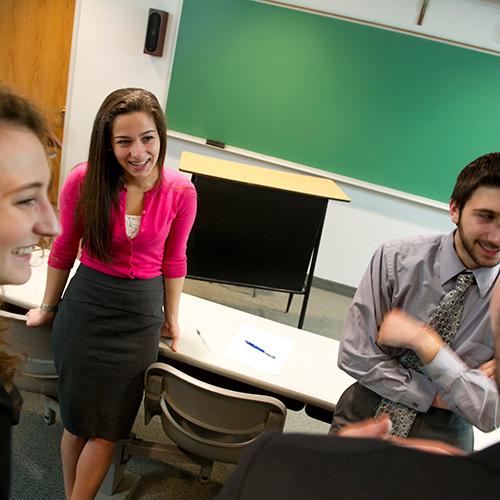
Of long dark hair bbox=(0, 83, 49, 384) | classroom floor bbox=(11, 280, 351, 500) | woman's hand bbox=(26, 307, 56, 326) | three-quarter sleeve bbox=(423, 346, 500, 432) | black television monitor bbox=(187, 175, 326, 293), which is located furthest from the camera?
black television monitor bbox=(187, 175, 326, 293)

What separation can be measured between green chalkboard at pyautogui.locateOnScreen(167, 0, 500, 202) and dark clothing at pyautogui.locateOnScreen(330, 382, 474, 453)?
10.6 feet

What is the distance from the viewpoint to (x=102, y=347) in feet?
5.79

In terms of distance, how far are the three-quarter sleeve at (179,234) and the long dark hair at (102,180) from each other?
23 cm

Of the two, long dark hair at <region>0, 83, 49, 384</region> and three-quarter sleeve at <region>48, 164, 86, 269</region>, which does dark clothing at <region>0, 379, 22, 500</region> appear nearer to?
long dark hair at <region>0, 83, 49, 384</region>

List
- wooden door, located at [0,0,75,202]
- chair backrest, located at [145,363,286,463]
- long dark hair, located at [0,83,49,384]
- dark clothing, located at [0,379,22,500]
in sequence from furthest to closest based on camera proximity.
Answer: wooden door, located at [0,0,75,202] → chair backrest, located at [145,363,286,463] → long dark hair, located at [0,83,49,384] → dark clothing, located at [0,379,22,500]

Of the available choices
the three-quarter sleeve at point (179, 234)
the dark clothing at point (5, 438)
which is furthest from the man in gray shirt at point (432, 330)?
the dark clothing at point (5, 438)

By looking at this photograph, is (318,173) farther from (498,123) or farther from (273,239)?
(498,123)

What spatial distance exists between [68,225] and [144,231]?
0.97 feet

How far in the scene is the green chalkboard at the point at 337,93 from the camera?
13.4 feet

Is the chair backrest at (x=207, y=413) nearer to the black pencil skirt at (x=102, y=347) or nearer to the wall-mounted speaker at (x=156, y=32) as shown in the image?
the black pencil skirt at (x=102, y=347)

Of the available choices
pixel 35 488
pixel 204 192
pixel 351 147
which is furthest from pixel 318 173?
pixel 35 488

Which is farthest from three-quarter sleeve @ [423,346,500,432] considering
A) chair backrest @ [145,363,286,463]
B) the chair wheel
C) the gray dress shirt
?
the chair wheel

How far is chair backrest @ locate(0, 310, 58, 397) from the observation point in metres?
1.92

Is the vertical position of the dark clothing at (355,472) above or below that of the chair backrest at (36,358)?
above
